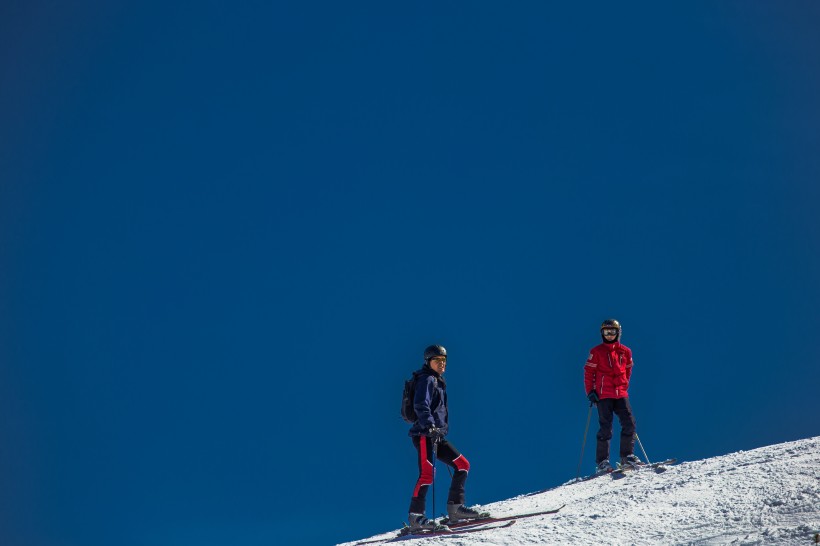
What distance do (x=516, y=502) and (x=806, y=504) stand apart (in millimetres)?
5920

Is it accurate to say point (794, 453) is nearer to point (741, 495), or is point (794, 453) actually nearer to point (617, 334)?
point (741, 495)

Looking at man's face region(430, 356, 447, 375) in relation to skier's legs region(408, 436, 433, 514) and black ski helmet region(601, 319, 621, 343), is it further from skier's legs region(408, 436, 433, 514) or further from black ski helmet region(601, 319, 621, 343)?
black ski helmet region(601, 319, 621, 343)

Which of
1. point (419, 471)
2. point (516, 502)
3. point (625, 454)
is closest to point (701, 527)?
point (419, 471)

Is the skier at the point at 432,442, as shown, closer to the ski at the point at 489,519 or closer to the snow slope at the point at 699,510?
the ski at the point at 489,519

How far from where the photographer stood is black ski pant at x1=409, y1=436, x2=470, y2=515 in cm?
1316

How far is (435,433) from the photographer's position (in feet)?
43.7

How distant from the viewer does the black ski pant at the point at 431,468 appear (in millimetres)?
13164

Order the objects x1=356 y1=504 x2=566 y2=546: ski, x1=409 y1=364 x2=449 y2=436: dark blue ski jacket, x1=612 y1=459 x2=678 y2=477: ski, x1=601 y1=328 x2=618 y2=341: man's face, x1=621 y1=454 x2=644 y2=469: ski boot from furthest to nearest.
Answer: x1=601 y1=328 x2=618 y2=341: man's face < x1=621 y1=454 x2=644 y2=469: ski boot < x1=612 y1=459 x2=678 y2=477: ski < x1=409 y1=364 x2=449 y2=436: dark blue ski jacket < x1=356 y1=504 x2=566 y2=546: ski

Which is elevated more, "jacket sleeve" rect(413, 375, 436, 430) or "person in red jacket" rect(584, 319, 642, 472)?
"person in red jacket" rect(584, 319, 642, 472)

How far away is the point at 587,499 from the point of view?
1386 centimetres

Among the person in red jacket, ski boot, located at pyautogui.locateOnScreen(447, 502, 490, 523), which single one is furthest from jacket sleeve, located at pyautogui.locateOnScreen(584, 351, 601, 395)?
ski boot, located at pyautogui.locateOnScreen(447, 502, 490, 523)

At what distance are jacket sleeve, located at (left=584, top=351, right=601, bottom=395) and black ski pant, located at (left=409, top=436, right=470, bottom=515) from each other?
549 centimetres

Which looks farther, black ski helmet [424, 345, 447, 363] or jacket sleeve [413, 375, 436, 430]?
black ski helmet [424, 345, 447, 363]

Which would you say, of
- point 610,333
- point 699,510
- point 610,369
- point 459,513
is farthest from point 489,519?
point 610,333
